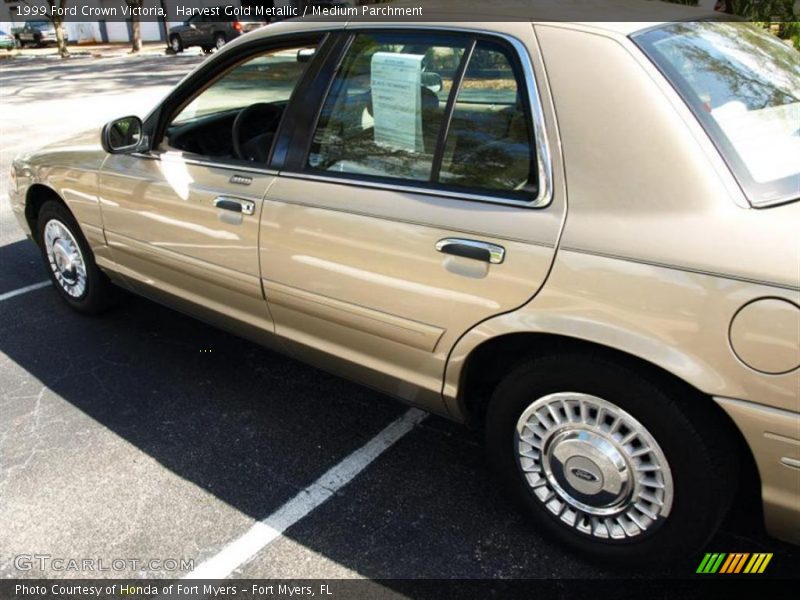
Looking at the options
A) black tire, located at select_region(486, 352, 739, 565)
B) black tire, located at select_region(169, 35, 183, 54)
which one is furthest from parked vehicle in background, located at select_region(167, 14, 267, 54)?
black tire, located at select_region(486, 352, 739, 565)

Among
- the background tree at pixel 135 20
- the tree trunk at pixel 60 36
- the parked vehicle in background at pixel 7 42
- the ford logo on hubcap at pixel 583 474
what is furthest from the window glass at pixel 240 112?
the parked vehicle in background at pixel 7 42

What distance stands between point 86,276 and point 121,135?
106cm

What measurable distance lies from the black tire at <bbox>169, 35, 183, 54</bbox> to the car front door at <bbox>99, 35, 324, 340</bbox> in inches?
1124

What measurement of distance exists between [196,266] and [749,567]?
99.6 inches

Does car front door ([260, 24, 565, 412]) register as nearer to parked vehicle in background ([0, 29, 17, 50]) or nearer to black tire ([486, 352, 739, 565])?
black tire ([486, 352, 739, 565])

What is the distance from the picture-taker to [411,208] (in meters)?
2.45

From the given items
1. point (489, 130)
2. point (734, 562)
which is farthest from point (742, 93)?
point (734, 562)

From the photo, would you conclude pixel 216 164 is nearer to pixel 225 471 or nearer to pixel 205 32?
pixel 225 471

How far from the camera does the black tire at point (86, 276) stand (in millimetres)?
4098

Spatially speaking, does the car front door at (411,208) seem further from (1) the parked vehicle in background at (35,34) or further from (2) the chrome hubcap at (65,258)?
(1) the parked vehicle in background at (35,34)

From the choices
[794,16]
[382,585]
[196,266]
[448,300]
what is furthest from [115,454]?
[794,16]

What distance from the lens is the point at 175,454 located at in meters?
3.10

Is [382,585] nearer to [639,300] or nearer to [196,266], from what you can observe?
[639,300]

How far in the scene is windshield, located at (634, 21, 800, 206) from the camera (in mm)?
2018
